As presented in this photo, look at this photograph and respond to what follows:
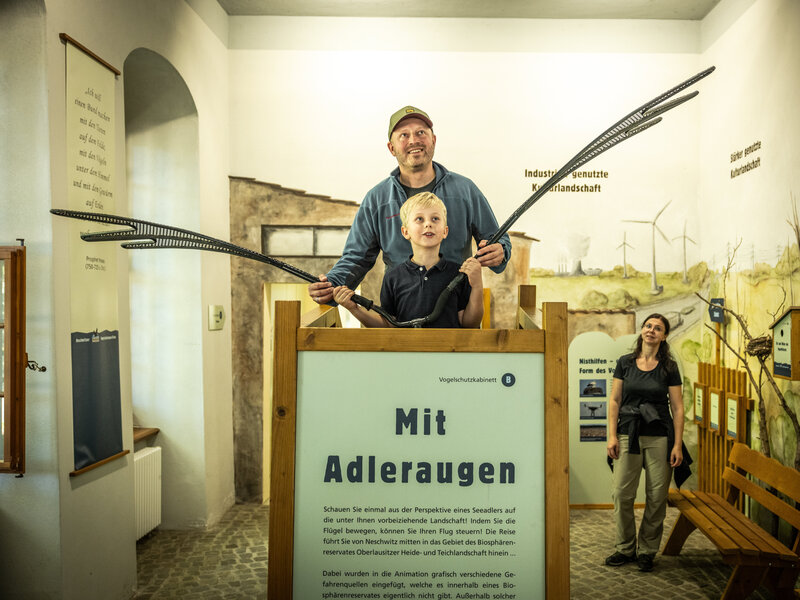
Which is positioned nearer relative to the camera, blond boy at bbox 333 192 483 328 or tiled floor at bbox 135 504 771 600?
blond boy at bbox 333 192 483 328

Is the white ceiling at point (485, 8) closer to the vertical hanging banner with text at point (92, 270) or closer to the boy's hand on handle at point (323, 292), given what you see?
the vertical hanging banner with text at point (92, 270)

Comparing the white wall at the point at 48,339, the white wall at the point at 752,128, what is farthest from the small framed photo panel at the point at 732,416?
the white wall at the point at 48,339

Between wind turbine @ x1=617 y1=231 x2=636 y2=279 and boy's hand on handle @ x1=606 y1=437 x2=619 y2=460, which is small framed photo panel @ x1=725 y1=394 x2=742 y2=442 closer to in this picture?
Result: boy's hand on handle @ x1=606 y1=437 x2=619 y2=460

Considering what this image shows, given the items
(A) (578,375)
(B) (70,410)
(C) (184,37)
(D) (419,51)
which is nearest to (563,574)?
(B) (70,410)

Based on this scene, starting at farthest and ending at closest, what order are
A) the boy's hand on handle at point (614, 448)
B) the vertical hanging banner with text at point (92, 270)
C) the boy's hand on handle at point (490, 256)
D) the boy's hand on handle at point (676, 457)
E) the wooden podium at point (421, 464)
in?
the boy's hand on handle at point (614, 448)
the boy's hand on handle at point (676, 457)
the vertical hanging banner with text at point (92, 270)
the boy's hand on handle at point (490, 256)
the wooden podium at point (421, 464)

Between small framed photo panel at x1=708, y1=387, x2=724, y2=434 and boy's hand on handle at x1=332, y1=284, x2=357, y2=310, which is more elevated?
boy's hand on handle at x1=332, y1=284, x2=357, y2=310

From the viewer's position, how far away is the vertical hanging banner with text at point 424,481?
134 centimetres

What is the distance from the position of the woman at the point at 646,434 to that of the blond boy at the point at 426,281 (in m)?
2.23

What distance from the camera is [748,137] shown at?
4.52 metres

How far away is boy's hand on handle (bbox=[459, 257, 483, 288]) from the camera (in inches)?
80.3

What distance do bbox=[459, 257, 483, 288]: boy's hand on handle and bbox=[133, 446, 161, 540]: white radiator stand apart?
3130 millimetres

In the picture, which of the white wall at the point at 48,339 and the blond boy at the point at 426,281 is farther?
the white wall at the point at 48,339

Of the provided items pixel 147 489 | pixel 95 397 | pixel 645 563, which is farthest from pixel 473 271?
pixel 147 489

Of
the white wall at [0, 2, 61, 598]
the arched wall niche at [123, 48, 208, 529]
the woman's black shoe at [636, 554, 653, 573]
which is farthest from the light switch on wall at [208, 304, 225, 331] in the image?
the woman's black shoe at [636, 554, 653, 573]
